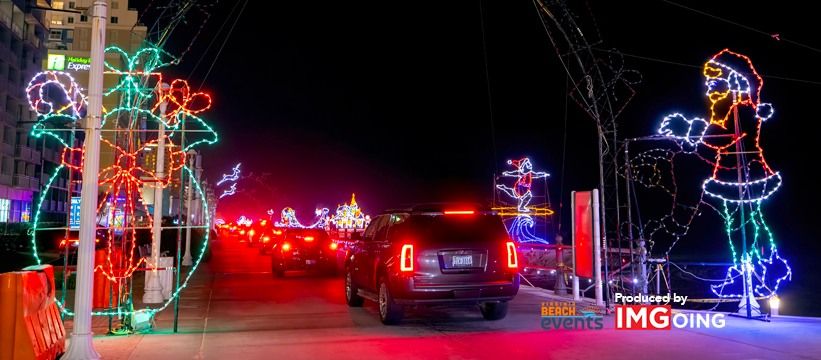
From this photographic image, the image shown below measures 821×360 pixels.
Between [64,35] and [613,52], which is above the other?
[64,35]

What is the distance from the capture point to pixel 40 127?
388 inches

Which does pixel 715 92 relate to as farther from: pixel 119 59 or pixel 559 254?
pixel 119 59

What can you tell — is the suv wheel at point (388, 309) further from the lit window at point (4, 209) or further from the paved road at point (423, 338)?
the lit window at point (4, 209)

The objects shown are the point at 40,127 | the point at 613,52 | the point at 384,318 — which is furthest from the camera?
the point at 613,52

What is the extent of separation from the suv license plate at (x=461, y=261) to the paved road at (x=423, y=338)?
1.02 m

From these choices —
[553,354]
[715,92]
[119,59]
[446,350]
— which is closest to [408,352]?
[446,350]

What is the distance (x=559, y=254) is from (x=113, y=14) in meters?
97.4

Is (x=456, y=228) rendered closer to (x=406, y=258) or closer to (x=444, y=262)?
(x=444, y=262)

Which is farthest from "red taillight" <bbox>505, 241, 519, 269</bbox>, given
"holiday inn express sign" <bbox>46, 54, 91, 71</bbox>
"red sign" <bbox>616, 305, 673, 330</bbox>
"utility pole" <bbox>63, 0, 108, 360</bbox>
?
"holiday inn express sign" <bbox>46, 54, 91, 71</bbox>

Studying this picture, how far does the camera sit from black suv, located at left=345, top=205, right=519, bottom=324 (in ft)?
33.0

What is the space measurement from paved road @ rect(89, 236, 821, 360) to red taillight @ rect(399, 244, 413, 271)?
3.23ft

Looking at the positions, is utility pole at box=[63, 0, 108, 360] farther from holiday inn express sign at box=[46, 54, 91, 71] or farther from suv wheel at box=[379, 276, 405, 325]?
holiday inn express sign at box=[46, 54, 91, 71]

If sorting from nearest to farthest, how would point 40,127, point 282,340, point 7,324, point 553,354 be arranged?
point 7,324, point 553,354, point 282,340, point 40,127

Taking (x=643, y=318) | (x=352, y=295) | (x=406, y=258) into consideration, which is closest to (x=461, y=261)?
(x=406, y=258)
